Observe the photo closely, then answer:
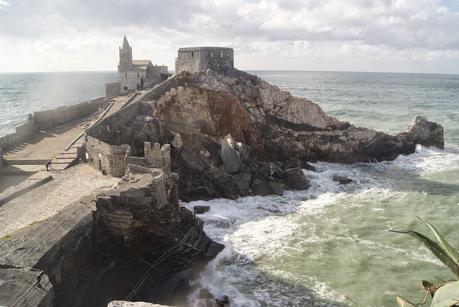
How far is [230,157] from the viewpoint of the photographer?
22.6 metres

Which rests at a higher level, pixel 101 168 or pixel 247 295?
pixel 101 168

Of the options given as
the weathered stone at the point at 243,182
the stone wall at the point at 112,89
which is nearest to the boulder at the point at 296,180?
the weathered stone at the point at 243,182

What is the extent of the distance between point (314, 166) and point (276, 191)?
6.65 metres

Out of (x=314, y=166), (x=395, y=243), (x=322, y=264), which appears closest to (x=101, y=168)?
(x=322, y=264)

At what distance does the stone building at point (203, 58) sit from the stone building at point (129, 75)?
21.1 feet

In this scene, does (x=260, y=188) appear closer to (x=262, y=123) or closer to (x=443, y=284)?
(x=262, y=123)

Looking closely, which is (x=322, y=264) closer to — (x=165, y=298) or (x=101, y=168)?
(x=165, y=298)

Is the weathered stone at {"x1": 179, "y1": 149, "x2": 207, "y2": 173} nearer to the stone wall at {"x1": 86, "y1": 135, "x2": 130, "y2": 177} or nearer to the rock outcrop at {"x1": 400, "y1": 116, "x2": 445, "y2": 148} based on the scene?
the stone wall at {"x1": 86, "y1": 135, "x2": 130, "y2": 177}

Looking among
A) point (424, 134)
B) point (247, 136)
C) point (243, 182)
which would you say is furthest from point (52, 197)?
point (424, 134)

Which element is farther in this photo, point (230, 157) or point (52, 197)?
point (230, 157)

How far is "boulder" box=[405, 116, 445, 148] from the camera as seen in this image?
33062 millimetres

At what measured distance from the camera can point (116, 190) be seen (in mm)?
12883

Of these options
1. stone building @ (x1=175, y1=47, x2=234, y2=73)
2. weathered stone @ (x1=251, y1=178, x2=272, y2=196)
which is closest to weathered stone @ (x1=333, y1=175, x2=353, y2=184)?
weathered stone @ (x1=251, y1=178, x2=272, y2=196)

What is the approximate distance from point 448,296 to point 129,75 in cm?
4364
